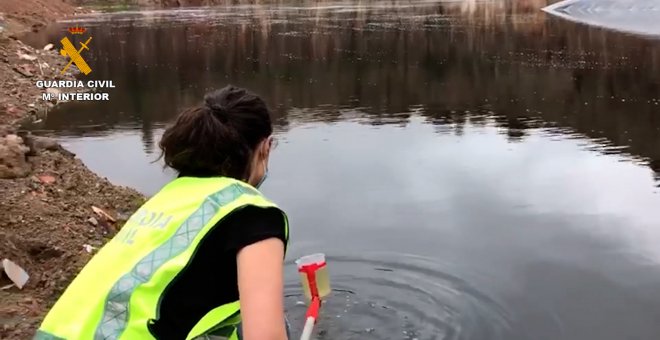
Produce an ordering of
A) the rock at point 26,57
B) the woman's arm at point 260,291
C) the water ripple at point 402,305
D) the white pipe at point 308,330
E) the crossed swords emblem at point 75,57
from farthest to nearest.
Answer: the crossed swords emblem at point 75,57, the rock at point 26,57, the water ripple at point 402,305, the white pipe at point 308,330, the woman's arm at point 260,291

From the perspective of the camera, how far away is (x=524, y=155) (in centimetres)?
1055

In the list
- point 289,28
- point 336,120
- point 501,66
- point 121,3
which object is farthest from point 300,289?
point 121,3

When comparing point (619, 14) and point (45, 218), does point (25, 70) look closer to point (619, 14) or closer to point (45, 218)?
point (45, 218)

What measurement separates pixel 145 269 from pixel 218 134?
0.48 m

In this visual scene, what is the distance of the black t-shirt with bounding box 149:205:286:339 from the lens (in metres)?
2.17

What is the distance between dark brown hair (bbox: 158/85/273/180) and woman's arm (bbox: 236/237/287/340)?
372 millimetres

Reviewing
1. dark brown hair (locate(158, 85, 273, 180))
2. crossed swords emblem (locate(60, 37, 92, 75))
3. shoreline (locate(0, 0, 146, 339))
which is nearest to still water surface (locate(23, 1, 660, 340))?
crossed swords emblem (locate(60, 37, 92, 75))

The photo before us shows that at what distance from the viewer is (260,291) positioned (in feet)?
6.89

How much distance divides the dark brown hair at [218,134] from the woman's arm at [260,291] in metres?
0.37

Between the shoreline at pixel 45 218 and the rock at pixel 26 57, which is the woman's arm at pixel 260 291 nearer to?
the shoreline at pixel 45 218

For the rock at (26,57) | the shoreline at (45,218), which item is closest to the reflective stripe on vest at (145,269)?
the shoreline at (45,218)

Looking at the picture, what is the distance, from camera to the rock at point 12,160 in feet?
26.8

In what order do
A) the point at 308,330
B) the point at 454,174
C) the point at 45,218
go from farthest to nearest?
the point at 454,174, the point at 45,218, the point at 308,330

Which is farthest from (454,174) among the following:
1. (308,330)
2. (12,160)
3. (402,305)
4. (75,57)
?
(75,57)
